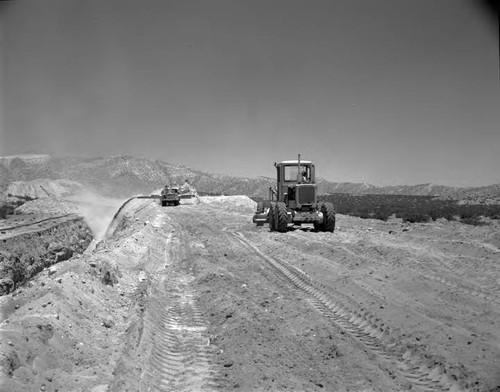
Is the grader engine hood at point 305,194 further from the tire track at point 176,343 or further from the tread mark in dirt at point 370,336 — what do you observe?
the tire track at point 176,343

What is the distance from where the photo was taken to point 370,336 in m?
6.81

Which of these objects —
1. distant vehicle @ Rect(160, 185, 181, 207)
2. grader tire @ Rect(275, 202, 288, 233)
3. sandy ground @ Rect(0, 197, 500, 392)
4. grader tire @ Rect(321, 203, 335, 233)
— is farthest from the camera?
distant vehicle @ Rect(160, 185, 181, 207)

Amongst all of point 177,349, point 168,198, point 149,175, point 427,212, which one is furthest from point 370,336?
point 149,175

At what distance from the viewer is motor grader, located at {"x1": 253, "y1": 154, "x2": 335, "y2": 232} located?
1964cm

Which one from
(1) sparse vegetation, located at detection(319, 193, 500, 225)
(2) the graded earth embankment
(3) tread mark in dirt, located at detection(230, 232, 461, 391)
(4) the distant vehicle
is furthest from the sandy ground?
(4) the distant vehicle

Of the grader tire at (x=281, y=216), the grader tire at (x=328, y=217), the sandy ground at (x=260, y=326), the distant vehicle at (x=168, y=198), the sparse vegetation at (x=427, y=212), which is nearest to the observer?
the sandy ground at (x=260, y=326)

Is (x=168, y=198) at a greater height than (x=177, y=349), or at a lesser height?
greater

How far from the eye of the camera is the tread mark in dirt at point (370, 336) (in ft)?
17.2

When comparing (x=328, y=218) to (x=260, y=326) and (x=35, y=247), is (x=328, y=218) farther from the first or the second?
(x=35, y=247)

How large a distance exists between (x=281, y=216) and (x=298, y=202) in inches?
43.9

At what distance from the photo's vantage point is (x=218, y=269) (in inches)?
474

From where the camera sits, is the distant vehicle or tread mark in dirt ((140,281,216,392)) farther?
the distant vehicle

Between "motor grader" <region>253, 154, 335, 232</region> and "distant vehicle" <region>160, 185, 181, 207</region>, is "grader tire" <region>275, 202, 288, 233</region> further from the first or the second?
"distant vehicle" <region>160, 185, 181, 207</region>

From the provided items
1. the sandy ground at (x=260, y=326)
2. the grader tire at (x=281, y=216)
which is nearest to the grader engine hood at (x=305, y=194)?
the grader tire at (x=281, y=216)
